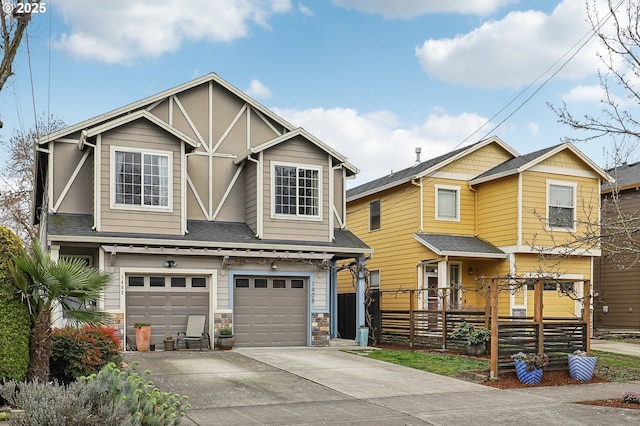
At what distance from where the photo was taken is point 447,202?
24.2 m

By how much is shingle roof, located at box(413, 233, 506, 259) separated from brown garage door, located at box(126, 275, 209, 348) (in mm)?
7865

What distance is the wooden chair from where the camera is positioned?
1820cm

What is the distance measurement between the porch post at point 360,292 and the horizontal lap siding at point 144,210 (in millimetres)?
5763

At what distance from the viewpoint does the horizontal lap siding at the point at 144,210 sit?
1778cm

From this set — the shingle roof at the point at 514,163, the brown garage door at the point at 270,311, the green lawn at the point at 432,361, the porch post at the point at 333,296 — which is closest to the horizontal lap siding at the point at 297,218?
the brown garage door at the point at 270,311

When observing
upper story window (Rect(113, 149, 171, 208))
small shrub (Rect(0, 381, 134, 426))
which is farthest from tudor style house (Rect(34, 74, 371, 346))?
small shrub (Rect(0, 381, 134, 426))

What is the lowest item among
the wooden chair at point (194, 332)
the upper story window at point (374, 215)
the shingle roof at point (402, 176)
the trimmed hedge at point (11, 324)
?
the wooden chair at point (194, 332)

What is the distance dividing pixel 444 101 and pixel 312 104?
4.05 meters

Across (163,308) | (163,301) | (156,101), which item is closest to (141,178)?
(156,101)

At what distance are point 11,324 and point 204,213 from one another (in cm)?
1089

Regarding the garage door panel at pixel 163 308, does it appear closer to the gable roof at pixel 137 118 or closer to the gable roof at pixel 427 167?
the gable roof at pixel 137 118

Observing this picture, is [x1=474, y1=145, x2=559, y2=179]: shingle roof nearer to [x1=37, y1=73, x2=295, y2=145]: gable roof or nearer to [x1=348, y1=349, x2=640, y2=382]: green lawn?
[x1=348, y1=349, x2=640, y2=382]: green lawn

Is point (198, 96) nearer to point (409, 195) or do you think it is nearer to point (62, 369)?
point (409, 195)

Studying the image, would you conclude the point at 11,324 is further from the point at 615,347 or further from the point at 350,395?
the point at 615,347
